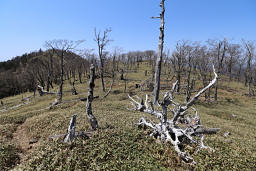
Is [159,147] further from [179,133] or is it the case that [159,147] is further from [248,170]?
[248,170]

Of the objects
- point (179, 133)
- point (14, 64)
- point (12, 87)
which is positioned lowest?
point (12, 87)

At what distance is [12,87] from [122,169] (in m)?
A: 101

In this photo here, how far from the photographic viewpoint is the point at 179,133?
6988 mm

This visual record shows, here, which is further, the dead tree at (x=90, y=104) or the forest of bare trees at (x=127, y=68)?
the forest of bare trees at (x=127, y=68)

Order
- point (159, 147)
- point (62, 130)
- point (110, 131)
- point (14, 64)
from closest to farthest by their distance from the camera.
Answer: point (159, 147)
point (110, 131)
point (62, 130)
point (14, 64)

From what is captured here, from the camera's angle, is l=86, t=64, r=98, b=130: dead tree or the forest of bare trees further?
the forest of bare trees

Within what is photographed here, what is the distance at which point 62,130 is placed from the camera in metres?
11.4

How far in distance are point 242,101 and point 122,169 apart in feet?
140

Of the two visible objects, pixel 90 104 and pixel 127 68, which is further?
pixel 127 68

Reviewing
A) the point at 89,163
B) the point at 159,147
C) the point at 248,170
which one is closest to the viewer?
the point at 248,170

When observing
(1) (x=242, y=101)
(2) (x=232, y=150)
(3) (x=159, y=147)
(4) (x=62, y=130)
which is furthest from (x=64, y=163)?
(1) (x=242, y=101)

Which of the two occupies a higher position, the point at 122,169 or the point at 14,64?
the point at 14,64

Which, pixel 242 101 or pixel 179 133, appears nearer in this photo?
pixel 179 133

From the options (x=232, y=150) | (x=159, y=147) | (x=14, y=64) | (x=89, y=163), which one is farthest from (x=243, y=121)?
(x=14, y=64)
